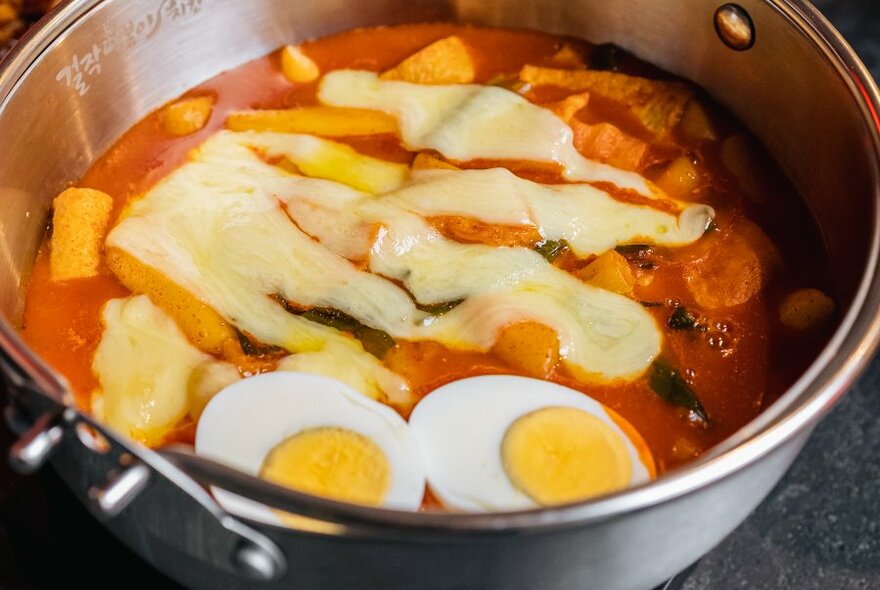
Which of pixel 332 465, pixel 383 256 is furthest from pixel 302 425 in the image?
pixel 383 256

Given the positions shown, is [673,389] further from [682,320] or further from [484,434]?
[484,434]

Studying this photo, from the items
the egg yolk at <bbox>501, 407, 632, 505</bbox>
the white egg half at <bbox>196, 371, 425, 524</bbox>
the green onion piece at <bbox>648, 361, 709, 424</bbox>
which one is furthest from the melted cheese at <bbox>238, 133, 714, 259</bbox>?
the egg yolk at <bbox>501, 407, 632, 505</bbox>

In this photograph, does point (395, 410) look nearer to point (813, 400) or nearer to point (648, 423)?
point (648, 423)

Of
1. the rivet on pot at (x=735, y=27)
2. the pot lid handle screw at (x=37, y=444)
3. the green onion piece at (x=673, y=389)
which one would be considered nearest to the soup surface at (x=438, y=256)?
the green onion piece at (x=673, y=389)

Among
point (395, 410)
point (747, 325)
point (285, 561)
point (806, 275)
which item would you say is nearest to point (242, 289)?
point (395, 410)

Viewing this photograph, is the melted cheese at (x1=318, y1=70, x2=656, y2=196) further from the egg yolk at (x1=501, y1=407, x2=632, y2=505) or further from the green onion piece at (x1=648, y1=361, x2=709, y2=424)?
the egg yolk at (x1=501, y1=407, x2=632, y2=505)
